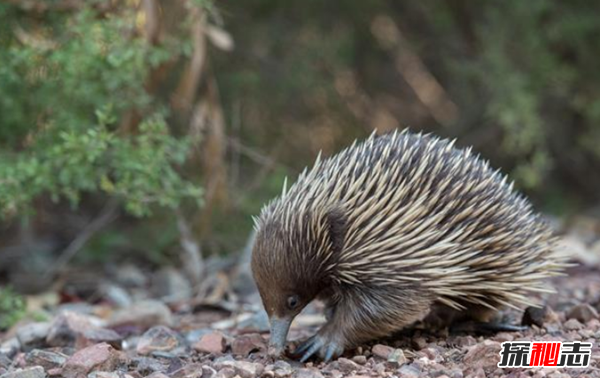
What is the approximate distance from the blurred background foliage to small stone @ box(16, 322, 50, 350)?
764mm

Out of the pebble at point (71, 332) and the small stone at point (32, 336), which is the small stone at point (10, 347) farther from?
the pebble at point (71, 332)

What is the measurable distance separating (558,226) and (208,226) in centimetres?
312

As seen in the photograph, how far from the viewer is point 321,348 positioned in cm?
379

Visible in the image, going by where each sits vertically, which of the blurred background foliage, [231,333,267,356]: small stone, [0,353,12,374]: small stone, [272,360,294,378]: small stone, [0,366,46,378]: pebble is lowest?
[0,366,46,378]: pebble

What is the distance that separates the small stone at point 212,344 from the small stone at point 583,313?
160 cm

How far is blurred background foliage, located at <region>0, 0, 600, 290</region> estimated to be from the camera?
203 inches

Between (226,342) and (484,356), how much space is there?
115 cm

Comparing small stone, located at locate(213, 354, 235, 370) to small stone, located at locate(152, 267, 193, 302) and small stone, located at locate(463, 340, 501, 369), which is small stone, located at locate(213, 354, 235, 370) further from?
small stone, located at locate(152, 267, 193, 302)

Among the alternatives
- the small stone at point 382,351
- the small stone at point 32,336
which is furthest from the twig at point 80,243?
the small stone at point 382,351

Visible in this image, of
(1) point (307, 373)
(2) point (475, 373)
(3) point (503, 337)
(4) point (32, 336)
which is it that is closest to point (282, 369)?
(1) point (307, 373)

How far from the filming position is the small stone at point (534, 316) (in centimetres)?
423

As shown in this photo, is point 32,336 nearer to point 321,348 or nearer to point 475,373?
point 321,348

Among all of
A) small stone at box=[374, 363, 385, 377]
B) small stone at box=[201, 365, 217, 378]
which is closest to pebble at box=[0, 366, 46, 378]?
small stone at box=[201, 365, 217, 378]

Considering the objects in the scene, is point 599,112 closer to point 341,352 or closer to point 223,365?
point 341,352
